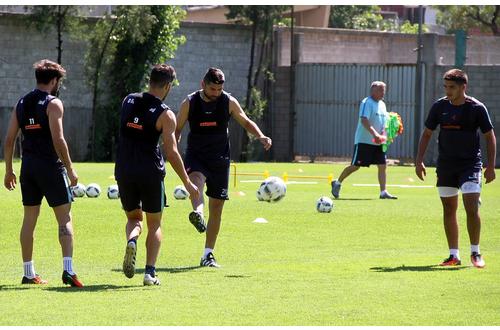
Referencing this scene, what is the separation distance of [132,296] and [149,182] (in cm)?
129

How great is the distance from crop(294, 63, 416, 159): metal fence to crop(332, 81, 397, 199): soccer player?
1790 centimetres

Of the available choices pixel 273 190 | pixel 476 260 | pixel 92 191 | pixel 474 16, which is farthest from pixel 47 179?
pixel 474 16

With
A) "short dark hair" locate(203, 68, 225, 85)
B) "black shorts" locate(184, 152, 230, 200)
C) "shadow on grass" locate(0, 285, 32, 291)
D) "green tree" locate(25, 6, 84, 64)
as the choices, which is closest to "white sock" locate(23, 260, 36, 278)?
"shadow on grass" locate(0, 285, 32, 291)

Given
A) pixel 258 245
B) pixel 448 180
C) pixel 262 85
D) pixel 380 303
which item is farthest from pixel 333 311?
pixel 262 85

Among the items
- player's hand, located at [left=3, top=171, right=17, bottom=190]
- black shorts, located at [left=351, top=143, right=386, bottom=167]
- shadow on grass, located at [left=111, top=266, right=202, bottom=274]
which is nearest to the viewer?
player's hand, located at [left=3, top=171, right=17, bottom=190]

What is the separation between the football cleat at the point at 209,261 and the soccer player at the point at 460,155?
243 centimetres

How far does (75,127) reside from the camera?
132 ft

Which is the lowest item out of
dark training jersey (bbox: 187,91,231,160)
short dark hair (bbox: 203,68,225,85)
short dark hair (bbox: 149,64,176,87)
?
dark training jersey (bbox: 187,91,231,160)

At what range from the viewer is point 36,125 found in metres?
11.1

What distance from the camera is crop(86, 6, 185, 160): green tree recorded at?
128ft

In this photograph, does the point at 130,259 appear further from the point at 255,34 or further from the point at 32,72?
the point at 255,34

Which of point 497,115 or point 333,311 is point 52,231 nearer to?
point 333,311

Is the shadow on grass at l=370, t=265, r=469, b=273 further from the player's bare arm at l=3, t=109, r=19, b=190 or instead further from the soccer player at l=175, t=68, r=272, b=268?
the player's bare arm at l=3, t=109, r=19, b=190

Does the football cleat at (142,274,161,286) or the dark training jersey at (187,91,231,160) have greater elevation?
the dark training jersey at (187,91,231,160)
